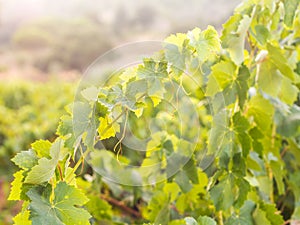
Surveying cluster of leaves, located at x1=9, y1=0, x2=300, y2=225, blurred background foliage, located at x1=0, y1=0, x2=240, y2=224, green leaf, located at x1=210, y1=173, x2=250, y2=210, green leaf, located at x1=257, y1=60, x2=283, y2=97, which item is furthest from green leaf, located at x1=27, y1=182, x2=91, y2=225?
blurred background foliage, located at x1=0, y1=0, x2=240, y2=224

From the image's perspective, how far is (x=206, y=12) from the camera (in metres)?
15.9

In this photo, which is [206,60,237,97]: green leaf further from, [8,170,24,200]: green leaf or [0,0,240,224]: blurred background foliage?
[0,0,240,224]: blurred background foliage

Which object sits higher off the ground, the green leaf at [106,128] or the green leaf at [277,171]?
the green leaf at [106,128]

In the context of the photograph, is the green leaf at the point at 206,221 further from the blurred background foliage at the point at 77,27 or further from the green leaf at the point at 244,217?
the blurred background foliage at the point at 77,27

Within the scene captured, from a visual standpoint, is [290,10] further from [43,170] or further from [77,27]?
[77,27]

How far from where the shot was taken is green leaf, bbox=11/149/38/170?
0.67m

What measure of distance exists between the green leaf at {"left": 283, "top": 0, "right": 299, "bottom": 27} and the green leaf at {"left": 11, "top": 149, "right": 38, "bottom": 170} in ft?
1.69

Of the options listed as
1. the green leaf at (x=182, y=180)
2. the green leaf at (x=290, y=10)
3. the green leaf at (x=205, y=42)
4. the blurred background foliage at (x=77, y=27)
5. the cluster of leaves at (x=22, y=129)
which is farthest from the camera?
the blurred background foliage at (x=77, y=27)

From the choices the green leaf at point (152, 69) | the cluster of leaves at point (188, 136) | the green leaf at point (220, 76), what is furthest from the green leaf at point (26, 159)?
the green leaf at point (220, 76)

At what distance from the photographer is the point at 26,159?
677 millimetres

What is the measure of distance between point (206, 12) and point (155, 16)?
253 cm

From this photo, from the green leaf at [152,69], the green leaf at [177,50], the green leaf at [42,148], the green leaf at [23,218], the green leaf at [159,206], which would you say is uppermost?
the green leaf at [177,50]

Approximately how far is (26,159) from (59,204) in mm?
78

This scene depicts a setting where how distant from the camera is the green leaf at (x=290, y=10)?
35.9 inches
